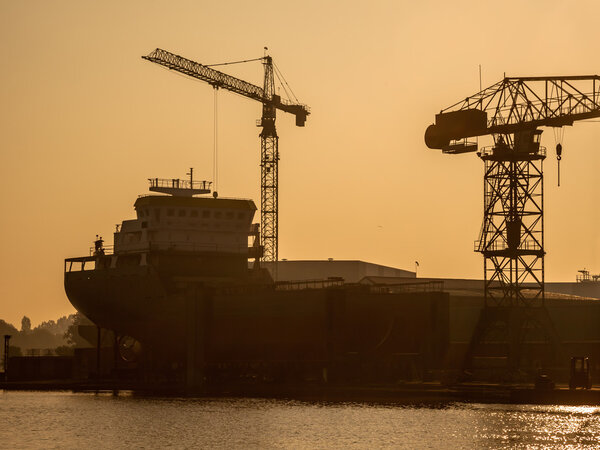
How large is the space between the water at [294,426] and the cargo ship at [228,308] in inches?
252

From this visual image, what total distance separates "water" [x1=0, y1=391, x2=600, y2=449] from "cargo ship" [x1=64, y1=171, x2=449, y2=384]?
21.0ft

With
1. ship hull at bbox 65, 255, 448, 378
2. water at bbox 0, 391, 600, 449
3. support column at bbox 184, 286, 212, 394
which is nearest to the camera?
water at bbox 0, 391, 600, 449

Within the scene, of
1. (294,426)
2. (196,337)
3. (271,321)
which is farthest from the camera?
(196,337)

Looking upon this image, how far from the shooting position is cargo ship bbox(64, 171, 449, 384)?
101312 mm

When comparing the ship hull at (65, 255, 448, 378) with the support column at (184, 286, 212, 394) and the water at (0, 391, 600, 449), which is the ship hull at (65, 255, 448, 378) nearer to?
the support column at (184, 286, 212, 394)

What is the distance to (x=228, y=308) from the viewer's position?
353ft

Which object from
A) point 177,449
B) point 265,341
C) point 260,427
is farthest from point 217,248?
point 177,449

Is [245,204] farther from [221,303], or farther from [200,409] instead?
[200,409]

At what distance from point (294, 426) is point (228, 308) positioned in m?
25.9

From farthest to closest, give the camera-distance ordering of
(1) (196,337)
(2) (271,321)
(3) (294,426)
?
(1) (196,337) → (2) (271,321) → (3) (294,426)

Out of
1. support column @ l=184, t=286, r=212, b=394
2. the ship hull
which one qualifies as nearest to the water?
the ship hull

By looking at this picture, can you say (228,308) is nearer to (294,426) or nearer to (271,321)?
(271,321)

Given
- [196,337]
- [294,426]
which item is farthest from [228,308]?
[294,426]

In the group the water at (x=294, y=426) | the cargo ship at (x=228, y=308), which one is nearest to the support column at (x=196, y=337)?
the cargo ship at (x=228, y=308)
